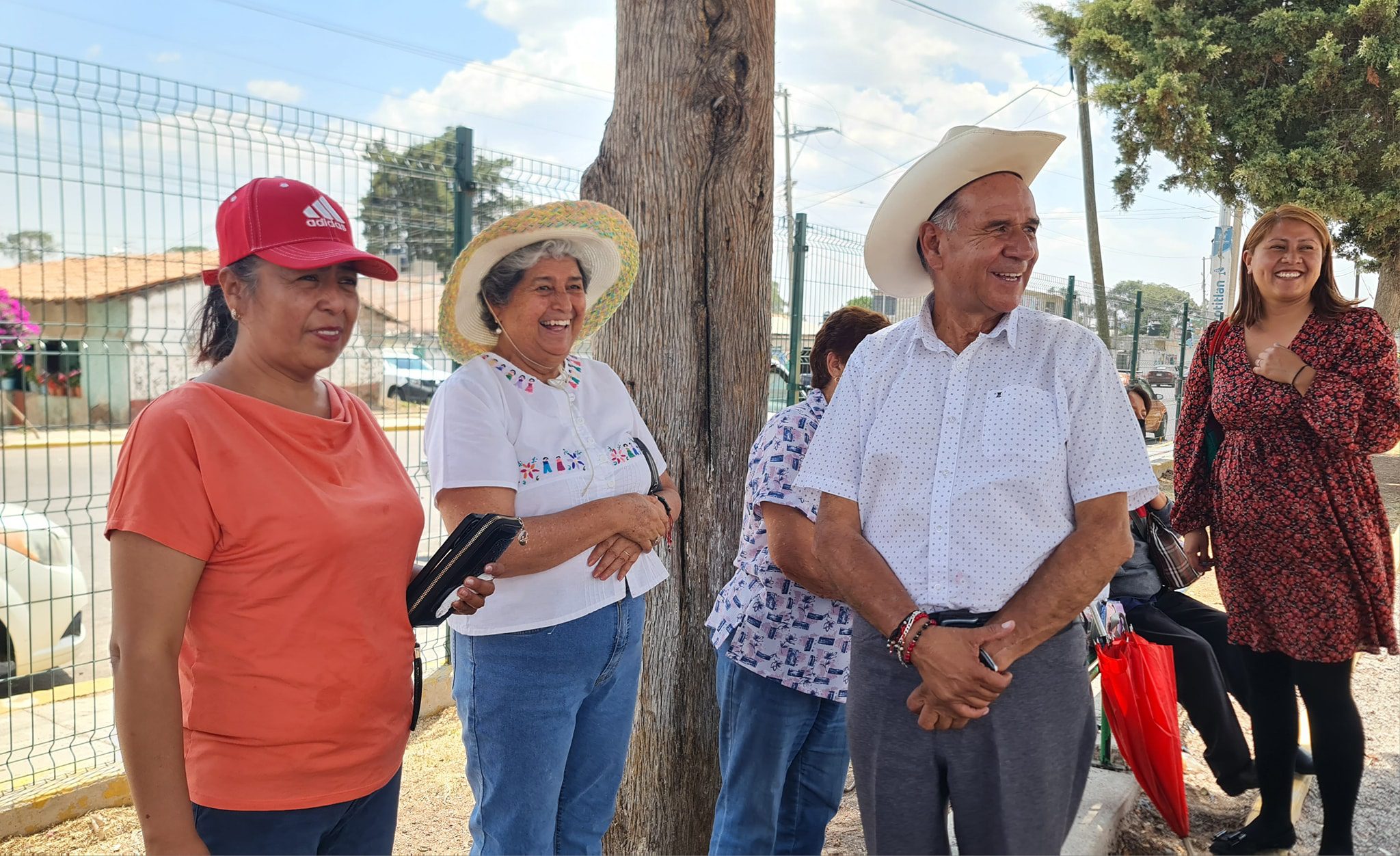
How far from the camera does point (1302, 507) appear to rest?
3051 millimetres

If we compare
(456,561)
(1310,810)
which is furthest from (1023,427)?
(1310,810)

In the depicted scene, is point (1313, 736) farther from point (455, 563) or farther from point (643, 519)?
point (455, 563)

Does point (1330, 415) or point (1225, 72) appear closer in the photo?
point (1330, 415)

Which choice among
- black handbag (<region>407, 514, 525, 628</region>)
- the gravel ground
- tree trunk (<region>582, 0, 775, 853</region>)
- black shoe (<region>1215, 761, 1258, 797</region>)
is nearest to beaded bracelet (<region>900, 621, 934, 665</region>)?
black handbag (<region>407, 514, 525, 628</region>)

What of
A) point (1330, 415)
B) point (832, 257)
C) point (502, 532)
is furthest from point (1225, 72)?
point (502, 532)

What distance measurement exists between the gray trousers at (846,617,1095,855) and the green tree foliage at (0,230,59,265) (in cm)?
303

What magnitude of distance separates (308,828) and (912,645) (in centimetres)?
118

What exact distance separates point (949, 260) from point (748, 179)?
1030mm

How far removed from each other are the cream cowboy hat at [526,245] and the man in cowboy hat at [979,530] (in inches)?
33.7

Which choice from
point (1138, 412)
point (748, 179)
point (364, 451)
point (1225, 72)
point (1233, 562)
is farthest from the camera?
point (1225, 72)

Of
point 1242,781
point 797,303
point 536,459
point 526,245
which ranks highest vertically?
point 797,303

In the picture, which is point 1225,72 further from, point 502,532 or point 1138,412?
point 502,532

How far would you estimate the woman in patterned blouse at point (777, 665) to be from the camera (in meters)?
2.43

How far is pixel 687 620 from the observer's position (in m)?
2.99
